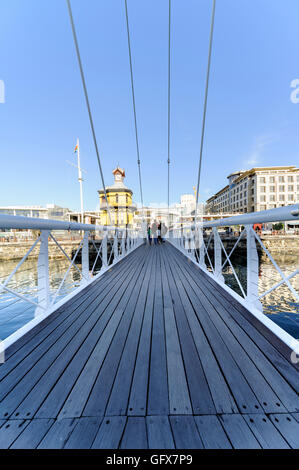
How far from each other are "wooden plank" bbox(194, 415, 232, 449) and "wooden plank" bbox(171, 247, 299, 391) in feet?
2.15

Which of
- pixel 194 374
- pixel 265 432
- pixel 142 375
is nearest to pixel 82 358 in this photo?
pixel 142 375

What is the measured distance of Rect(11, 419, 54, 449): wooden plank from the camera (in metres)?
0.91

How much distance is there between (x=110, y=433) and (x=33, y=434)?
1.36 ft

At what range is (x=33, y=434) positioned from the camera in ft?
3.15

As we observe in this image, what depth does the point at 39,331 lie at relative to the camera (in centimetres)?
195

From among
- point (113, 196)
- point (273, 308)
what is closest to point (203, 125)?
point (273, 308)

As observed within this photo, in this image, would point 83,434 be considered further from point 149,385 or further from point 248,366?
point 248,366

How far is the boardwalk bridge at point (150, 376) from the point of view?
957mm

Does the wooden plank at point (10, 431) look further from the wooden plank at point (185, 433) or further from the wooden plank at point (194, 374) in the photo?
the wooden plank at point (194, 374)

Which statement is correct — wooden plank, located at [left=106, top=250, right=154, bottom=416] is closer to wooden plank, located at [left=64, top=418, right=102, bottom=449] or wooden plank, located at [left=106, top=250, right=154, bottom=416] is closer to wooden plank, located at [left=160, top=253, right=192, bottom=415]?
wooden plank, located at [left=64, top=418, right=102, bottom=449]

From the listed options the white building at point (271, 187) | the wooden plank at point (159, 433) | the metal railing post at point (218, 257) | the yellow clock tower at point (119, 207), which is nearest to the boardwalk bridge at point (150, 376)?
the wooden plank at point (159, 433)

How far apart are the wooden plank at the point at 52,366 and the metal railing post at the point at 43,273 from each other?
22.9 inches

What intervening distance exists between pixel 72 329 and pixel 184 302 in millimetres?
1521
